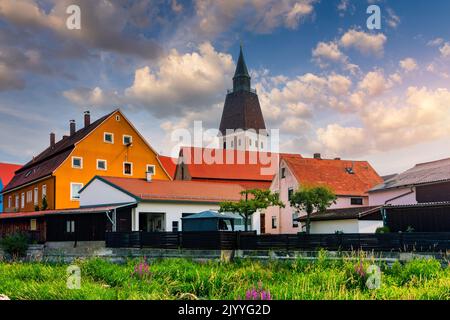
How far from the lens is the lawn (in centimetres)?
1153

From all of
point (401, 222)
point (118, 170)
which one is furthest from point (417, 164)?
point (118, 170)

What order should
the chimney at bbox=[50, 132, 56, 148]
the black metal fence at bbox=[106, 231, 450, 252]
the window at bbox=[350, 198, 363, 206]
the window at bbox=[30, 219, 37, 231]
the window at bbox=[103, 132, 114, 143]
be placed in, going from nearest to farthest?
the black metal fence at bbox=[106, 231, 450, 252] → the window at bbox=[30, 219, 37, 231] → the window at bbox=[350, 198, 363, 206] → the window at bbox=[103, 132, 114, 143] → the chimney at bbox=[50, 132, 56, 148]

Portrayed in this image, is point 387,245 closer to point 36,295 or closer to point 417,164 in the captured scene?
point 36,295

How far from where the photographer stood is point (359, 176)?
178 feet

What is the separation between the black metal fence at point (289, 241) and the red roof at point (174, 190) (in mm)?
9448

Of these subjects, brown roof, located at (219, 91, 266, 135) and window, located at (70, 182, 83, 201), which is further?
brown roof, located at (219, 91, 266, 135)

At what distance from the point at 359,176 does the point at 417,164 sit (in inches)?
494

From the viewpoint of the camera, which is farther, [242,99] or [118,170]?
[242,99]

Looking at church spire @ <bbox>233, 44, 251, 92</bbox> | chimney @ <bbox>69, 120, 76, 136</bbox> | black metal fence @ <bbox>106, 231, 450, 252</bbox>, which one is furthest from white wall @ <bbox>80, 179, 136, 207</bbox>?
church spire @ <bbox>233, 44, 251, 92</bbox>

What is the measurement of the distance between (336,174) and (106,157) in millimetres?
22376

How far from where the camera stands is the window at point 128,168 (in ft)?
172

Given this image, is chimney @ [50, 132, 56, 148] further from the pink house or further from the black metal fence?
the black metal fence

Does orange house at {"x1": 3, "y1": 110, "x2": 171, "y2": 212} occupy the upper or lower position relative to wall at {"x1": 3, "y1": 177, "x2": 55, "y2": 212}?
upper

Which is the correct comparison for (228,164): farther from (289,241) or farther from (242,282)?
(242,282)
